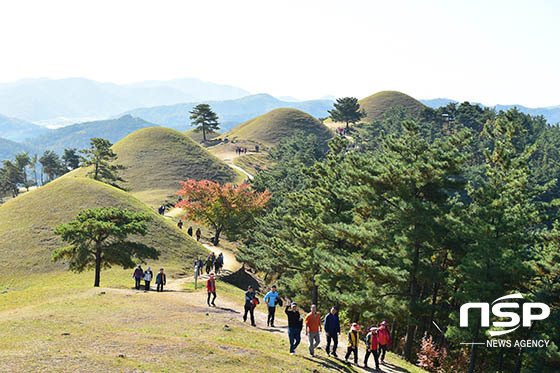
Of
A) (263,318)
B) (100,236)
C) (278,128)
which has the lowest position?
(263,318)

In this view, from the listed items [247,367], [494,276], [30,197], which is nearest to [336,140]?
[494,276]

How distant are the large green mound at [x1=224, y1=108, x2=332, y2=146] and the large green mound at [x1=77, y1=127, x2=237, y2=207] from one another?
126 ft

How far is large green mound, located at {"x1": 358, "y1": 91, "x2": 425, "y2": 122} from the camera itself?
17325cm

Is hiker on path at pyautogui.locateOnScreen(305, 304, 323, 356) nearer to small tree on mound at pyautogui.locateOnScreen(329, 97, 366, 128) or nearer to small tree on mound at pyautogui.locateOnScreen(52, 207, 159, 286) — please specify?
small tree on mound at pyautogui.locateOnScreen(52, 207, 159, 286)

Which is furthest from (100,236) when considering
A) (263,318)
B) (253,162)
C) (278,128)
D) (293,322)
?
(278,128)

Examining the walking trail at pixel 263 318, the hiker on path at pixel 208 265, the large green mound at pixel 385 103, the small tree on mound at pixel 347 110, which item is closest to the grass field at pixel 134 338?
the walking trail at pixel 263 318

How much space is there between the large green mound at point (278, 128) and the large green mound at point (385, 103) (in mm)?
26883

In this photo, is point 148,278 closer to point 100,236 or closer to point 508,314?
point 100,236

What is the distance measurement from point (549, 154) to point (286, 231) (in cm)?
8042

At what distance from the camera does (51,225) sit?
43812 mm

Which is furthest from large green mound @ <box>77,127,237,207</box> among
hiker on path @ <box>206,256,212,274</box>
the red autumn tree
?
hiker on path @ <box>206,256,212,274</box>

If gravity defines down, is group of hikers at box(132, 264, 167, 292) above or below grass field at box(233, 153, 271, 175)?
below

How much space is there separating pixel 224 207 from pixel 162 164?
49.7 metres

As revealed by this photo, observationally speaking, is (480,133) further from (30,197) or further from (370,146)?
(30,197)
